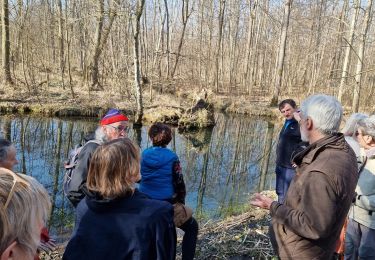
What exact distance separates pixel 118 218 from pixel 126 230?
0.09m

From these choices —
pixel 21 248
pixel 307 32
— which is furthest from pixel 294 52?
pixel 21 248

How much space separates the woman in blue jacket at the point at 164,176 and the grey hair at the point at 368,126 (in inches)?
74.1

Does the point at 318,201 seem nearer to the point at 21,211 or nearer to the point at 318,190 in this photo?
the point at 318,190

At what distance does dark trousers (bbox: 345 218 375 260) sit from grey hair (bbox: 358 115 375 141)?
933mm

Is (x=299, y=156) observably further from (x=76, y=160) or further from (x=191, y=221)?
(x=76, y=160)

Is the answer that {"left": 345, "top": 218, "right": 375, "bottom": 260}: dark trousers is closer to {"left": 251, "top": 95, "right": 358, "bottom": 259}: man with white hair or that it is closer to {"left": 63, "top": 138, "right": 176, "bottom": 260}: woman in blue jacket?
{"left": 251, "top": 95, "right": 358, "bottom": 259}: man with white hair

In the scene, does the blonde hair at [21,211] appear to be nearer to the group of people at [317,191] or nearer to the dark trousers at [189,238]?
the group of people at [317,191]

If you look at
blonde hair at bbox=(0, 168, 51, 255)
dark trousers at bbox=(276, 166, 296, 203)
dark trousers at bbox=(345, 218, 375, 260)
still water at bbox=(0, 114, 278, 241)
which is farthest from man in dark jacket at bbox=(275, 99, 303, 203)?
blonde hair at bbox=(0, 168, 51, 255)

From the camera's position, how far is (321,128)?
246 centimetres

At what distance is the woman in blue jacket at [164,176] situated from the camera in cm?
376

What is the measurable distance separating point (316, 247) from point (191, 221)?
153cm

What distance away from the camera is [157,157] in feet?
12.3

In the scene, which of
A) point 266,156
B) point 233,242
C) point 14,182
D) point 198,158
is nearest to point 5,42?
point 198,158

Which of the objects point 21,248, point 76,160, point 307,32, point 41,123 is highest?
point 307,32
